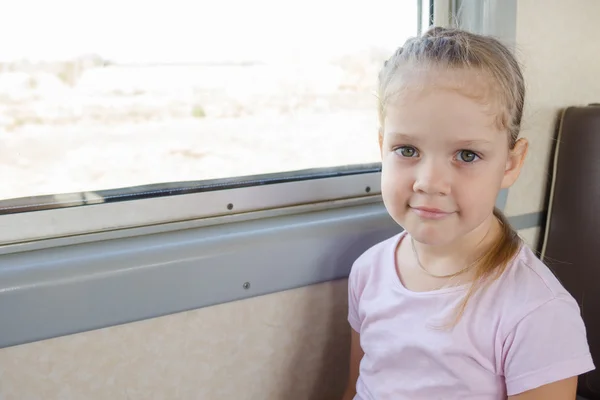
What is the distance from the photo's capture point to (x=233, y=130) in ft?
3.65

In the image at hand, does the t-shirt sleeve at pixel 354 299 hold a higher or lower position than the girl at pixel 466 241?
lower

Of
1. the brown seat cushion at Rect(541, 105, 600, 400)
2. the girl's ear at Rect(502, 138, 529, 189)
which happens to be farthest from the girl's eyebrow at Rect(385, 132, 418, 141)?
the brown seat cushion at Rect(541, 105, 600, 400)

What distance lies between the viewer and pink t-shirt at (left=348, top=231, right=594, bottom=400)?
2.58ft

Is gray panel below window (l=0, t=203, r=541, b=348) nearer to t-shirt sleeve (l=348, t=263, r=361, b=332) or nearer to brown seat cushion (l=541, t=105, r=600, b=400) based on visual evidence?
t-shirt sleeve (l=348, t=263, r=361, b=332)

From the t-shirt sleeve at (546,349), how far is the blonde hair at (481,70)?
9 cm

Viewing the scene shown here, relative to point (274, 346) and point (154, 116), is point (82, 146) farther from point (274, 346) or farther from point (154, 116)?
point (274, 346)

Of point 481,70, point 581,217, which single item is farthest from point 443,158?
point 581,217

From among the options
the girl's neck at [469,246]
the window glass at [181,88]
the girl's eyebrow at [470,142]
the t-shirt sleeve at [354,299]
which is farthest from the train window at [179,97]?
the girl's eyebrow at [470,142]

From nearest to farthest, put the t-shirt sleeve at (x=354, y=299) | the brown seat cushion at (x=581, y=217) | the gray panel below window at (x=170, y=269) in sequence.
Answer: the gray panel below window at (x=170, y=269), the t-shirt sleeve at (x=354, y=299), the brown seat cushion at (x=581, y=217)

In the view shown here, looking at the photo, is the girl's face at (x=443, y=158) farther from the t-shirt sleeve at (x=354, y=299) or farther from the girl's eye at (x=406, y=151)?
the t-shirt sleeve at (x=354, y=299)

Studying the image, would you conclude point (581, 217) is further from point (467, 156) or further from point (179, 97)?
point (179, 97)

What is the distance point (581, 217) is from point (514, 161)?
1.57 ft

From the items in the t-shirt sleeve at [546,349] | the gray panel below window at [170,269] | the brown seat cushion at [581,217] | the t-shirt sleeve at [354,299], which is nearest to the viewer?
the t-shirt sleeve at [546,349]

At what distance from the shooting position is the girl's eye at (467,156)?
2.70 ft
